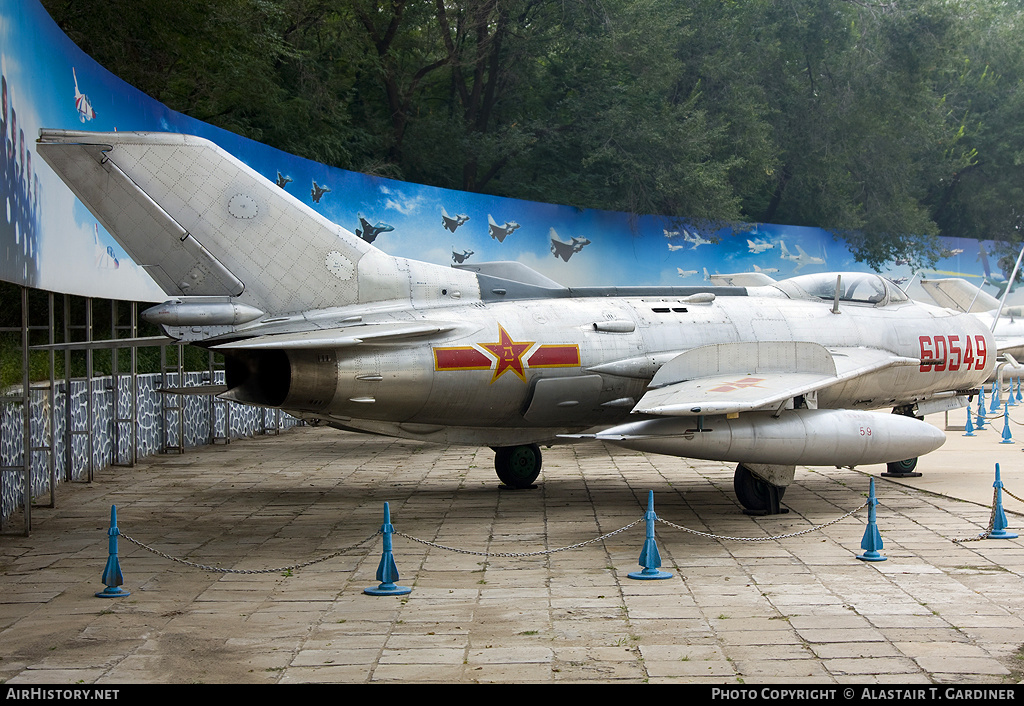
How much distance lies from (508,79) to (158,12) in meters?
20.3

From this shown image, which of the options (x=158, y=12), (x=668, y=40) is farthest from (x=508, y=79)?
(x=158, y=12)

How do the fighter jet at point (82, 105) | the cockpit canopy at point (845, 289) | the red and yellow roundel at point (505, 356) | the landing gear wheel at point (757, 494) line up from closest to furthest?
1. the red and yellow roundel at point (505, 356)
2. the landing gear wheel at point (757, 494)
3. the fighter jet at point (82, 105)
4. the cockpit canopy at point (845, 289)

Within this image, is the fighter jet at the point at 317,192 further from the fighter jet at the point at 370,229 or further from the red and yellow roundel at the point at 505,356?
the red and yellow roundel at the point at 505,356

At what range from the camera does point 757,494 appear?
12.5 metres

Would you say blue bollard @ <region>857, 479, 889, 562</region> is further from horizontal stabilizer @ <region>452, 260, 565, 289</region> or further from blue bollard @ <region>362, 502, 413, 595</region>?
horizontal stabilizer @ <region>452, 260, 565, 289</region>

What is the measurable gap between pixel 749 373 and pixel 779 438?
Answer: 128cm

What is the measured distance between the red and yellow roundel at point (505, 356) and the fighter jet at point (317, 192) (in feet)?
43.7

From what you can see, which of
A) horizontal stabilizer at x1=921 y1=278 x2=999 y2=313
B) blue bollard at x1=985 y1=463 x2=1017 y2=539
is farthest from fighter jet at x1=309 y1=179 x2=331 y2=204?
horizontal stabilizer at x1=921 y1=278 x2=999 y2=313

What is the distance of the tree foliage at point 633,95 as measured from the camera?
2730 centimetres

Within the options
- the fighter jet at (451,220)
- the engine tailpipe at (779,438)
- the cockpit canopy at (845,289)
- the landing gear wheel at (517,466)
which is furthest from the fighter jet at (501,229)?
the engine tailpipe at (779,438)

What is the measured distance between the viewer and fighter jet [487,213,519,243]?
3141 centimetres

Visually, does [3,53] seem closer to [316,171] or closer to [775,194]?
[316,171]

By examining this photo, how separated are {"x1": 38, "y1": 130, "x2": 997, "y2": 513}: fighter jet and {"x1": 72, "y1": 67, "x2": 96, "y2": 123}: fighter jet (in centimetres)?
395

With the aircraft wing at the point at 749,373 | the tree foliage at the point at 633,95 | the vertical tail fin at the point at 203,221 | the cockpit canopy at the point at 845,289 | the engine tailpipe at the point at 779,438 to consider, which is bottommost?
the engine tailpipe at the point at 779,438
